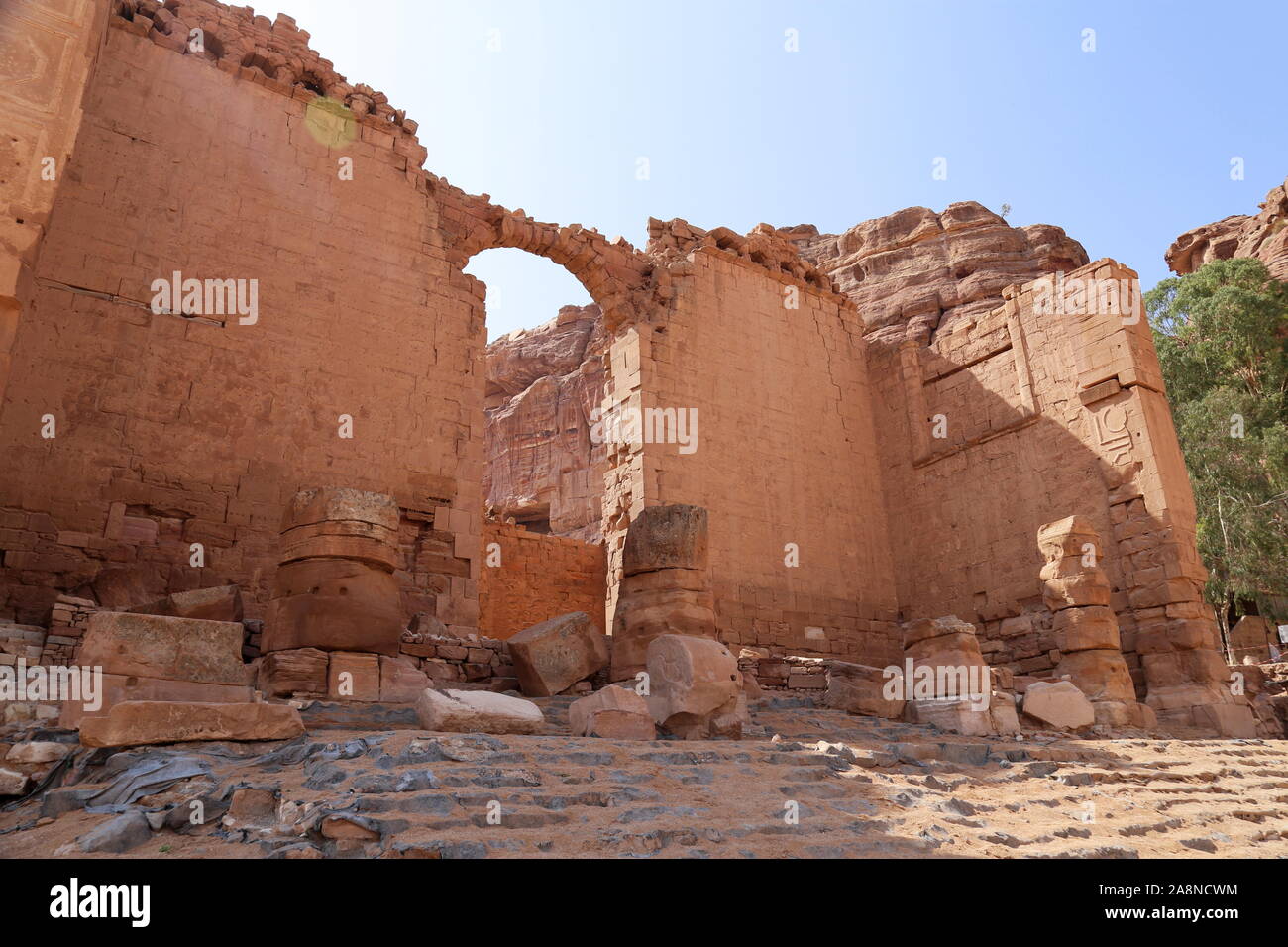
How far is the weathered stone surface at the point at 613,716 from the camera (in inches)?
254

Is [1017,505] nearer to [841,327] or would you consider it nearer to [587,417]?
[841,327]

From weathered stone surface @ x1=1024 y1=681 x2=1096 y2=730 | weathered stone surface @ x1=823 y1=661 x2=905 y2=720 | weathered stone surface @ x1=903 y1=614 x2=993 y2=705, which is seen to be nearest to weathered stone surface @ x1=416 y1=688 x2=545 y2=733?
weathered stone surface @ x1=823 y1=661 x2=905 y2=720

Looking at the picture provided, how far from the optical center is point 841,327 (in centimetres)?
1667

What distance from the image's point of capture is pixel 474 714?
612 centimetres

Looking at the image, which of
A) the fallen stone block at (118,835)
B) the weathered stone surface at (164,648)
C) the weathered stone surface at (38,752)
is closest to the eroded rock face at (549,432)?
the weathered stone surface at (164,648)

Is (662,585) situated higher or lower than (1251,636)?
higher

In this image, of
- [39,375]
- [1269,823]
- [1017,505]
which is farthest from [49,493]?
[1017,505]

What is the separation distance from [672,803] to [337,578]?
3.98 metres

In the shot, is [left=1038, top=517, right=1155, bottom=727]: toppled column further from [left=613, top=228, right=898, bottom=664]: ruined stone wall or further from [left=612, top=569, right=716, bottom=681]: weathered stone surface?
[left=612, top=569, right=716, bottom=681]: weathered stone surface

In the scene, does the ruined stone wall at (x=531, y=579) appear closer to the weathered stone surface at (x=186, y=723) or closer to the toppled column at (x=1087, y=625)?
the toppled column at (x=1087, y=625)

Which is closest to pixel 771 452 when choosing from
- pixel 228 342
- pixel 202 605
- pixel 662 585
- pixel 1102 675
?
pixel 1102 675

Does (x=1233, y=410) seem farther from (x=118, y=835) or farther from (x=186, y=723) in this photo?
(x=118, y=835)

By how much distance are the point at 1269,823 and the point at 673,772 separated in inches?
163

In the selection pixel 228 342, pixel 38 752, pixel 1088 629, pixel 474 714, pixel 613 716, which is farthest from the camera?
pixel 1088 629
